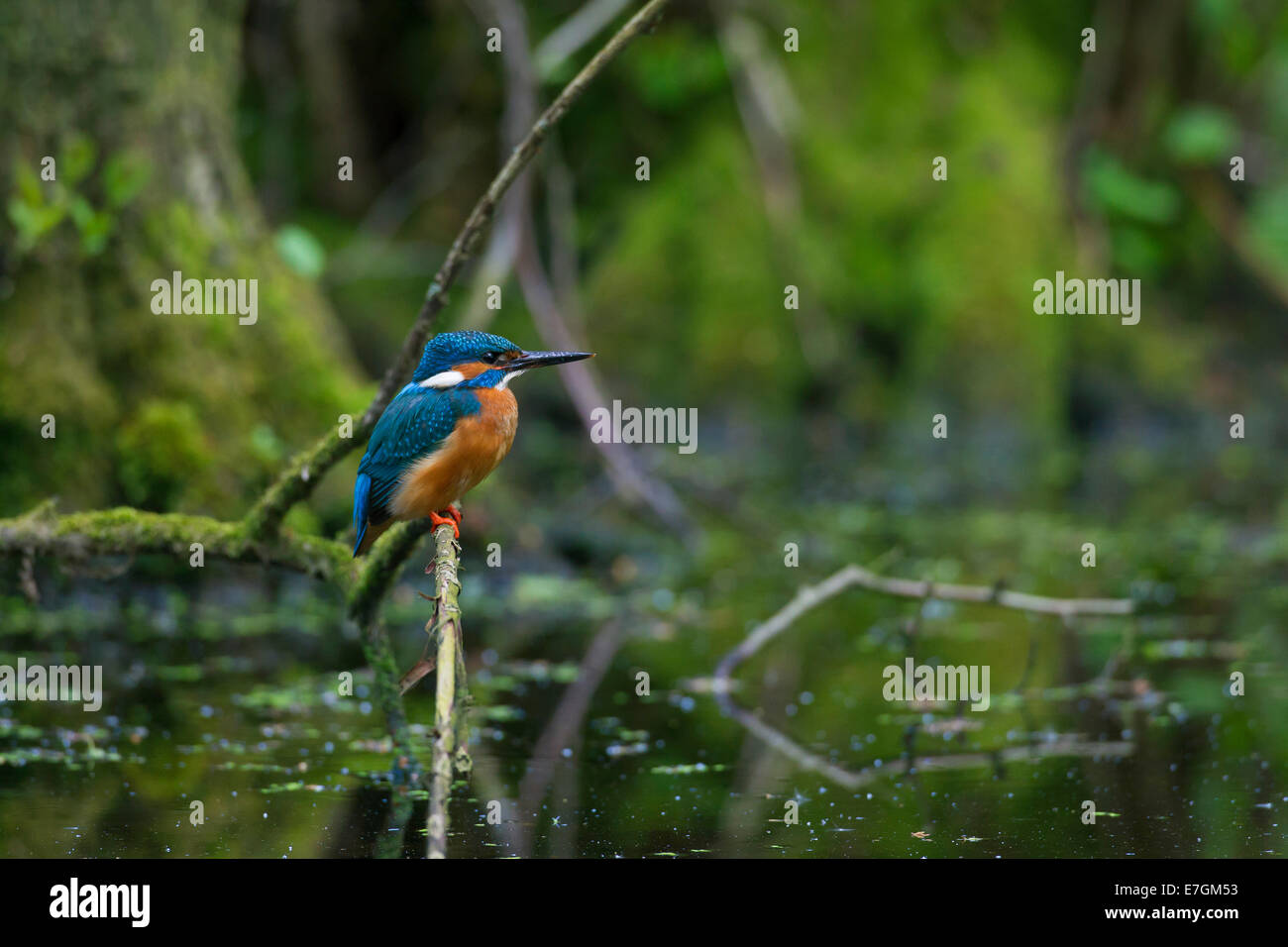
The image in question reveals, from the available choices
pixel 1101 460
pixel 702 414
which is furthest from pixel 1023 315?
pixel 702 414

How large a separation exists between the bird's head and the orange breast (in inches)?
1.8

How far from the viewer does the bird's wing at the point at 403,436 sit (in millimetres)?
4066

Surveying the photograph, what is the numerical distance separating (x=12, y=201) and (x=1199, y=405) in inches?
405

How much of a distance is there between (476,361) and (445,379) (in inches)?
3.5

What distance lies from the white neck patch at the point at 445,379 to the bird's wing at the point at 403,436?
17 millimetres

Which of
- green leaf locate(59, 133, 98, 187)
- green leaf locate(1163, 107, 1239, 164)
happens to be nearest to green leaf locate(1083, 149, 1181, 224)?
green leaf locate(1163, 107, 1239, 164)

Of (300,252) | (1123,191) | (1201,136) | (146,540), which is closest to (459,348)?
(146,540)

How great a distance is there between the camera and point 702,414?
43.8 feet

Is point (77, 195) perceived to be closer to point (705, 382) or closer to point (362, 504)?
point (362, 504)

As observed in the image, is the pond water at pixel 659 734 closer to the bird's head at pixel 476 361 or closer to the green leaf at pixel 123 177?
the bird's head at pixel 476 361

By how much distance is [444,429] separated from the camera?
13.3ft

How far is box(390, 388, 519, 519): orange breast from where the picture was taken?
4.03m

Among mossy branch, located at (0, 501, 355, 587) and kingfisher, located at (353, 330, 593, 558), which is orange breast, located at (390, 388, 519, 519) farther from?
mossy branch, located at (0, 501, 355, 587)
